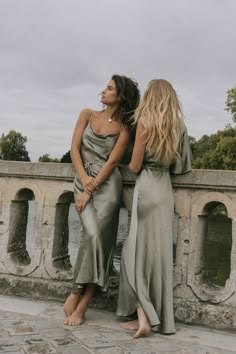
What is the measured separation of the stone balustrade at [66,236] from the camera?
13.5ft

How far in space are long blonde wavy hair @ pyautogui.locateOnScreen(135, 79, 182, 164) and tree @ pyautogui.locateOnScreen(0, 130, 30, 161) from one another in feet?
243

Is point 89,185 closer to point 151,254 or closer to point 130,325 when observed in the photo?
point 151,254

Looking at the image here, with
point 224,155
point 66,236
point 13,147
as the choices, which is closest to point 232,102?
point 224,155

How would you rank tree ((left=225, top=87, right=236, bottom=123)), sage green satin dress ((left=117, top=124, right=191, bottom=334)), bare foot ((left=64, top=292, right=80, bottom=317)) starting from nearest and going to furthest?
1. sage green satin dress ((left=117, top=124, right=191, bottom=334))
2. bare foot ((left=64, top=292, right=80, bottom=317))
3. tree ((left=225, top=87, right=236, bottom=123))

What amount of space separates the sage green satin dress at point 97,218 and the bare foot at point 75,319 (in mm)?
200

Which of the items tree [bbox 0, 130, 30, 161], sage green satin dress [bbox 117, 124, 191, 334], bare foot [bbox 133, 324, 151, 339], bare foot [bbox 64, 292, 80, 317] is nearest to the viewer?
bare foot [bbox 133, 324, 151, 339]

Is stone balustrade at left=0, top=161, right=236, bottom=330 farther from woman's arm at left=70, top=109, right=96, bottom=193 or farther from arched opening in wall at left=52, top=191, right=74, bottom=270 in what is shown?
woman's arm at left=70, top=109, right=96, bottom=193

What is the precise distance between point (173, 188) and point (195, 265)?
706 millimetres

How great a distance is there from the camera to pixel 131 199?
14.6ft

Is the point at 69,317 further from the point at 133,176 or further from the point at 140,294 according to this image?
the point at 133,176

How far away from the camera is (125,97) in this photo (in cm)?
427

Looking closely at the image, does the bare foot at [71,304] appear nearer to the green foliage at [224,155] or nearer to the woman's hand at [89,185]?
the woman's hand at [89,185]

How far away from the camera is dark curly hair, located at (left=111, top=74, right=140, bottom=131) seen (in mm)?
4246

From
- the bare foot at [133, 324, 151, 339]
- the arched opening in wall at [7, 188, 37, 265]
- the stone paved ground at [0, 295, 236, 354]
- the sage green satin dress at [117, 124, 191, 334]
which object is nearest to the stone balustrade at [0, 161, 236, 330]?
the arched opening in wall at [7, 188, 37, 265]
